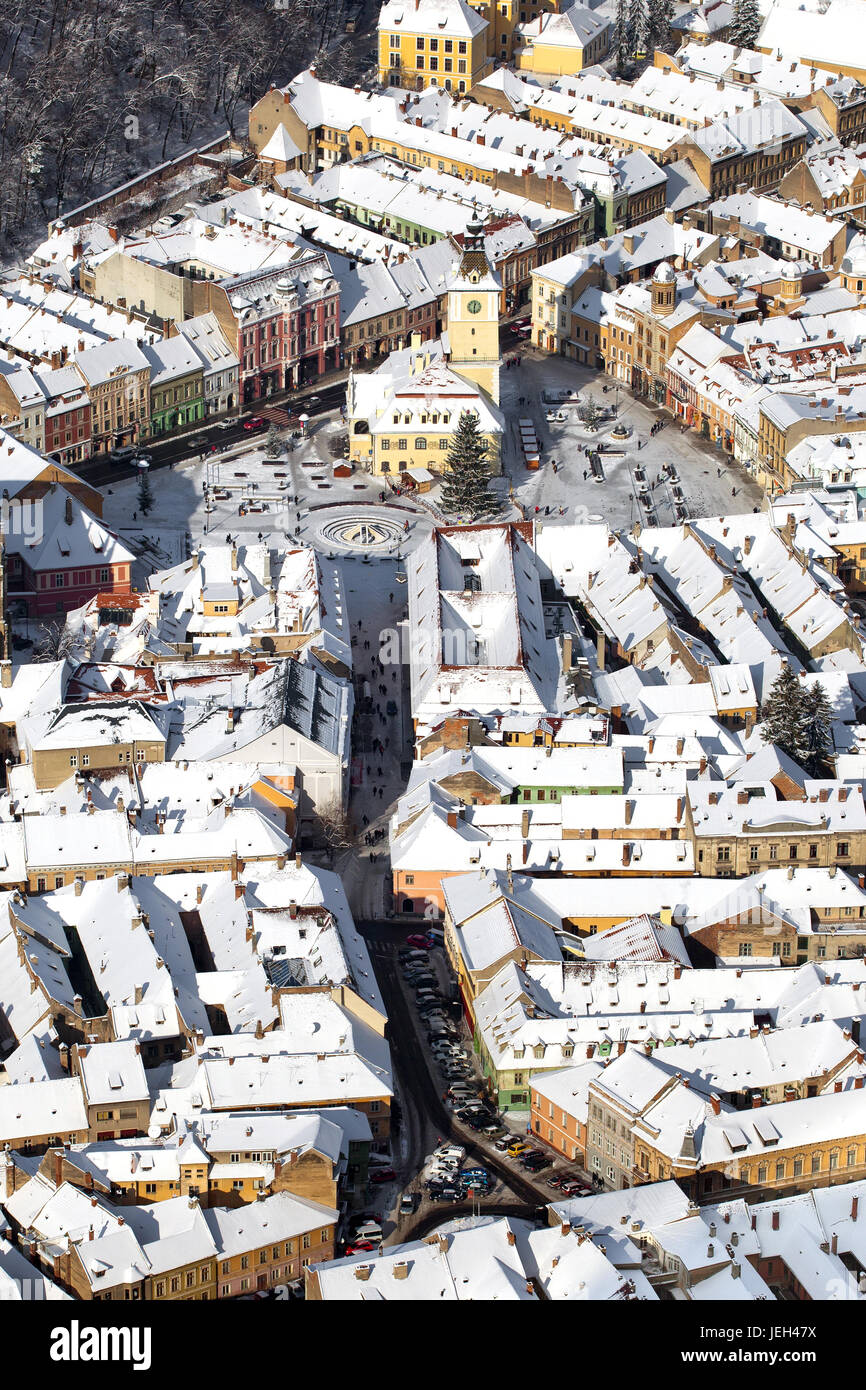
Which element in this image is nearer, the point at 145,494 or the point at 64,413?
the point at 145,494

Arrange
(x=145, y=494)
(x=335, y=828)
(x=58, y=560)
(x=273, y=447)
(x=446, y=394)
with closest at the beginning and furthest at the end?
(x=335, y=828)
(x=58, y=560)
(x=145, y=494)
(x=446, y=394)
(x=273, y=447)

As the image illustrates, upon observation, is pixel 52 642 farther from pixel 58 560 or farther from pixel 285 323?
pixel 285 323

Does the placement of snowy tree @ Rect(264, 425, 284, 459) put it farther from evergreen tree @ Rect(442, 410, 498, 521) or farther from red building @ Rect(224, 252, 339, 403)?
evergreen tree @ Rect(442, 410, 498, 521)

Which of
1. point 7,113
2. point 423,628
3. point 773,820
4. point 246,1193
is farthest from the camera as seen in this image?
point 7,113

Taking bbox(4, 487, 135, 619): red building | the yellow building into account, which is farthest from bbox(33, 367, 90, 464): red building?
the yellow building

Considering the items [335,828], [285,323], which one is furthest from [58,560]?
[285,323]

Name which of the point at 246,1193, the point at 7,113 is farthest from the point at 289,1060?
the point at 7,113

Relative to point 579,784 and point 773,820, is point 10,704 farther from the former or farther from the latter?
point 773,820
